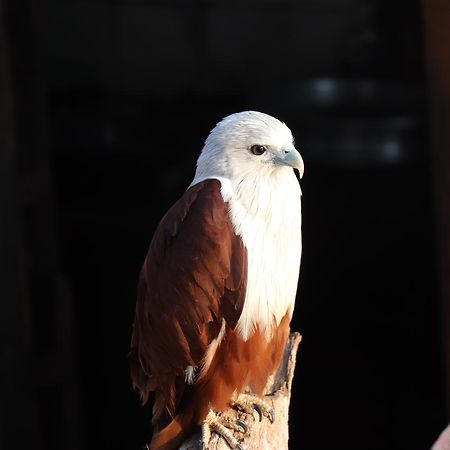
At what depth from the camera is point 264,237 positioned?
2811mm

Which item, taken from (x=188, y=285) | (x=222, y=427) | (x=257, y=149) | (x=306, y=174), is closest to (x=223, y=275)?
(x=188, y=285)

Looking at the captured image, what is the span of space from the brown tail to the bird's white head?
78 cm

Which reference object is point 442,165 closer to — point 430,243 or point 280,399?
point 280,399

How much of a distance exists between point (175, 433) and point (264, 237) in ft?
2.28

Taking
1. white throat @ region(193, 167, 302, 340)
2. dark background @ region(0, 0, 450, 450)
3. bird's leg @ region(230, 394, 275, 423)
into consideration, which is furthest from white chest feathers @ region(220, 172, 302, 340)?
dark background @ region(0, 0, 450, 450)

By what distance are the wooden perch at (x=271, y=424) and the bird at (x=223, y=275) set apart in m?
0.05

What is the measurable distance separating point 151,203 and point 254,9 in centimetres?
163

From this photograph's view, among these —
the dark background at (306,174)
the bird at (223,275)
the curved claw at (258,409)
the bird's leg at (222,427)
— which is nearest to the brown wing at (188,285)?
the bird at (223,275)

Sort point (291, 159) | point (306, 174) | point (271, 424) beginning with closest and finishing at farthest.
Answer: point (291, 159) → point (271, 424) → point (306, 174)

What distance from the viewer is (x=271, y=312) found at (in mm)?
2861

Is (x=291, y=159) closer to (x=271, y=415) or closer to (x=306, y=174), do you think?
(x=271, y=415)

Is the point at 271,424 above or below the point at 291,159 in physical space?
below

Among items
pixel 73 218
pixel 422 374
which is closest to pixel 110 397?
pixel 73 218

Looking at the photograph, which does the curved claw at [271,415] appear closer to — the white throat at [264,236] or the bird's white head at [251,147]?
the white throat at [264,236]
